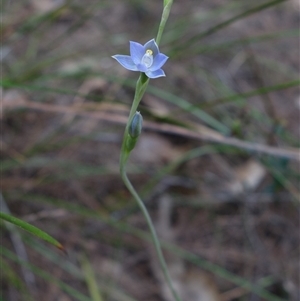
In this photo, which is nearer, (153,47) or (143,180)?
(153,47)

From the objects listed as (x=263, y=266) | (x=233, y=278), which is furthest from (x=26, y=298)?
(x=263, y=266)

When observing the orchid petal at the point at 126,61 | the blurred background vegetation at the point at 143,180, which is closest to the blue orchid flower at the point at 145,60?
the orchid petal at the point at 126,61

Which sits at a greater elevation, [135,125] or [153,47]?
[153,47]

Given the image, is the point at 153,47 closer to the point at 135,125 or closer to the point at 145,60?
the point at 145,60

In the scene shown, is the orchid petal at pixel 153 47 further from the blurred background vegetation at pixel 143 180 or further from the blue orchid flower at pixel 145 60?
the blurred background vegetation at pixel 143 180

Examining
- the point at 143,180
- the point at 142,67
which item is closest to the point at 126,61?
the point at 142,67

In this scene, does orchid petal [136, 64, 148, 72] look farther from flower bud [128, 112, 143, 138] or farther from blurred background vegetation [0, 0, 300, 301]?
blurred background vegetation [0, 0, 300, 301]

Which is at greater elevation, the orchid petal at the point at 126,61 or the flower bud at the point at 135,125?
the orchid petal at the point at 126,61
